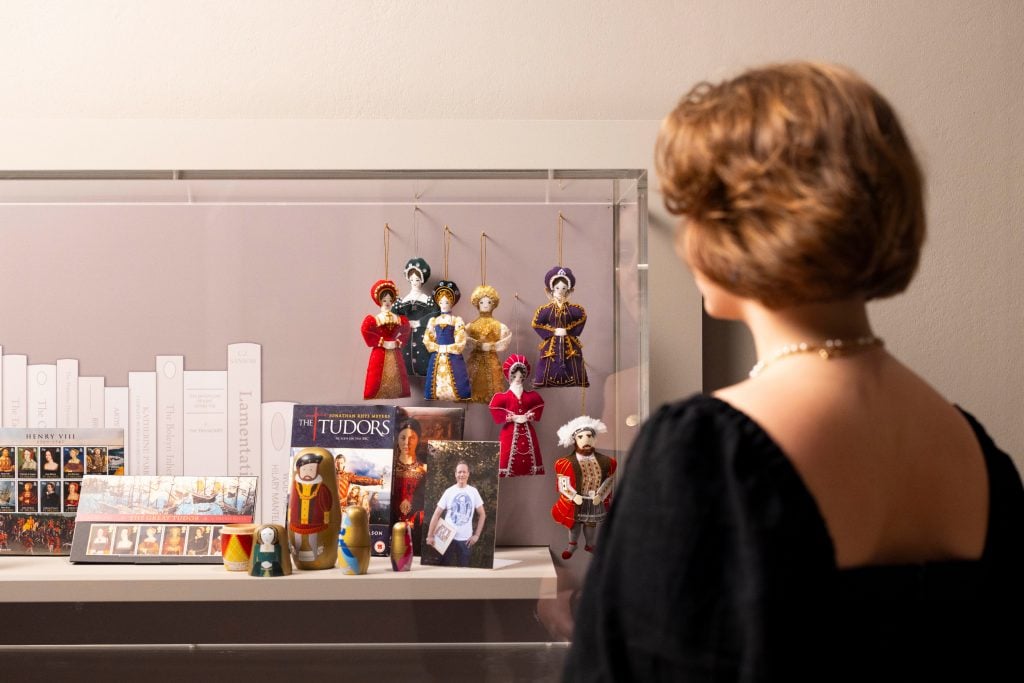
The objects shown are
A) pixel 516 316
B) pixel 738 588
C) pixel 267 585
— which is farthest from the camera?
pixel 516 316

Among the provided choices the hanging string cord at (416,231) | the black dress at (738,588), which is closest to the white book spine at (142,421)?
the hanging string cord at (416,231)

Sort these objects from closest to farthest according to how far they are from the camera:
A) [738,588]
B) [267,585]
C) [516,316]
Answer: [738,588], [267,585], [516,316]

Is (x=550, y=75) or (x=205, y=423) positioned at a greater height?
(x=550, y=75)

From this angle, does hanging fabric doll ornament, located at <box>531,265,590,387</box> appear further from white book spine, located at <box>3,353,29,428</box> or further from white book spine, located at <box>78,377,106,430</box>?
white book spine, located at <box>3,353,29,428</box>

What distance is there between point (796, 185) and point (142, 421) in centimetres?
95

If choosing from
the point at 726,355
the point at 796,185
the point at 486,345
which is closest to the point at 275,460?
the point at 486,345

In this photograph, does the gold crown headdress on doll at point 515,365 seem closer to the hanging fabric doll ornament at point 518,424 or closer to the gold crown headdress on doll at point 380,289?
the hanging fabric doll ornament at point 518,424

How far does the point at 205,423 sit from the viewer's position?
4.12ft

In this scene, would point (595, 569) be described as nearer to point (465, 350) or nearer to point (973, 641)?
point (973, 641)

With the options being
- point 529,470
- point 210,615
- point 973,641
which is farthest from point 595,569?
point 210,615

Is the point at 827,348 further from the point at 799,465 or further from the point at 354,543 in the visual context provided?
the point at 354,543

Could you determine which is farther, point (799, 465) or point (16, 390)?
point (16, 390)

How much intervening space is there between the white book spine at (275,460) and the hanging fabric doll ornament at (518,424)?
26cm

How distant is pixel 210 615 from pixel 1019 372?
1.32m
